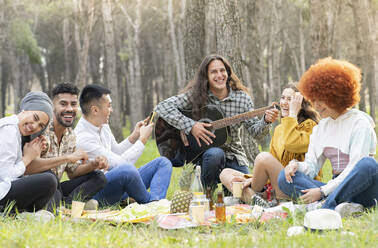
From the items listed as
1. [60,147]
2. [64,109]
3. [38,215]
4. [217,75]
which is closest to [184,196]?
[38,215]

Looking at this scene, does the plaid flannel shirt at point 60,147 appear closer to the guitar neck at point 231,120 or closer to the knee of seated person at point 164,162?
the knee of seated person at point 164,162

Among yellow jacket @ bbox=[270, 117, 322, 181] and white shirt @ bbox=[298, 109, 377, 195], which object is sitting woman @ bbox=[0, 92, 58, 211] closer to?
yellow jacket @ bbox=[270, 117, 322, 181]

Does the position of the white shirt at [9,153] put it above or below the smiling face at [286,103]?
below

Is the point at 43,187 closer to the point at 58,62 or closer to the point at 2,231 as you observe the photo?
the point at 2,231

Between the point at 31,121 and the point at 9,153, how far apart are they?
0.35m

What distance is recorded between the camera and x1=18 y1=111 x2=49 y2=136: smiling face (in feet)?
14.3

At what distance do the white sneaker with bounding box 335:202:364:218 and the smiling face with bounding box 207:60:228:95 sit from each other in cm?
240

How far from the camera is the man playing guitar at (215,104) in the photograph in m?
5.95

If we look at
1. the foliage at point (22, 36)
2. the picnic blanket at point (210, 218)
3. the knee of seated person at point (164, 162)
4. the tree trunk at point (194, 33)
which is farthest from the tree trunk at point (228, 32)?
the foliage at point (22, 36)

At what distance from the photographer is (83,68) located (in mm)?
16266

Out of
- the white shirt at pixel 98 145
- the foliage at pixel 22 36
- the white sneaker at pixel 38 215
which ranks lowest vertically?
the white sneaker at pixel 38 215

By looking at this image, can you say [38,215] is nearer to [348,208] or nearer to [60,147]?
[60,147]

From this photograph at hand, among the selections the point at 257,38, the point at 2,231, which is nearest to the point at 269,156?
the point at 2,231


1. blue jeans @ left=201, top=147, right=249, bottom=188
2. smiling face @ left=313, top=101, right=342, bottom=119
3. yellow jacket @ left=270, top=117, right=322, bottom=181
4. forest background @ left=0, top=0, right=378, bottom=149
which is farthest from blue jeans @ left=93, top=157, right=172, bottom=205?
forest background @ left=0, top=0, right=378, bottom=149
